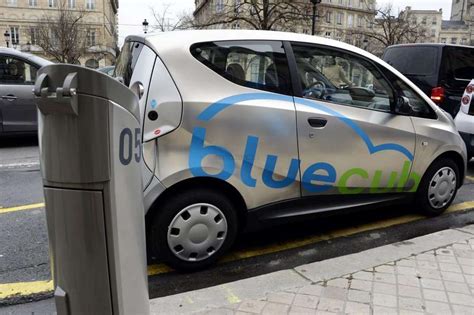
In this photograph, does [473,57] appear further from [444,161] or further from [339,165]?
[339,165]

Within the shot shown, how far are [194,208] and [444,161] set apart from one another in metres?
2.66

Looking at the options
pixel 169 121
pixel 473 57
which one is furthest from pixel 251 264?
pixel 473 57

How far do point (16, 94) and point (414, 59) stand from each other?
708 cm

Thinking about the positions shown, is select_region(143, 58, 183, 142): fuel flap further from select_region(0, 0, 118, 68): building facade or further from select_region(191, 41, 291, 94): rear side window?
select_region(0, 0, 118, 68): building facade

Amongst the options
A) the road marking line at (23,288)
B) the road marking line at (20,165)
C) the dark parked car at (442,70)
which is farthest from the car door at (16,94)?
the dark parked car at (442,70)

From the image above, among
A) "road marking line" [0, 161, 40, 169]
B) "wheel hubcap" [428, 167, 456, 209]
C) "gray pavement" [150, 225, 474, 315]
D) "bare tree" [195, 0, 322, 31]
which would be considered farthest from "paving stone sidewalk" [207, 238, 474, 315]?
"bare tree" [195, 0, 322, 31]

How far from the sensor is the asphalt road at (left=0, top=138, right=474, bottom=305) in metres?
3.31

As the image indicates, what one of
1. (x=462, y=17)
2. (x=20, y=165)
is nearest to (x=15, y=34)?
(x=20, y=165)

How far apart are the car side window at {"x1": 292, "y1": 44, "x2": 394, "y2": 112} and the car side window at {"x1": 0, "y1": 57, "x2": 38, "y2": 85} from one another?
567 centimetres

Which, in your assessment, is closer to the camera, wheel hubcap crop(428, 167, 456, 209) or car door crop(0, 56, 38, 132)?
wheel hubcap crop(428, 167, 456, 209)

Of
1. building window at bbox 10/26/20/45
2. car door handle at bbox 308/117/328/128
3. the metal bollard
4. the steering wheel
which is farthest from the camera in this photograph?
building window at bbox 10/26/20/45

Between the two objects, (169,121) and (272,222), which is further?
(272,222)

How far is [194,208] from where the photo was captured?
3.18 m

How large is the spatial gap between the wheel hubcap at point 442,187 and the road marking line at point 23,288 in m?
3.51
